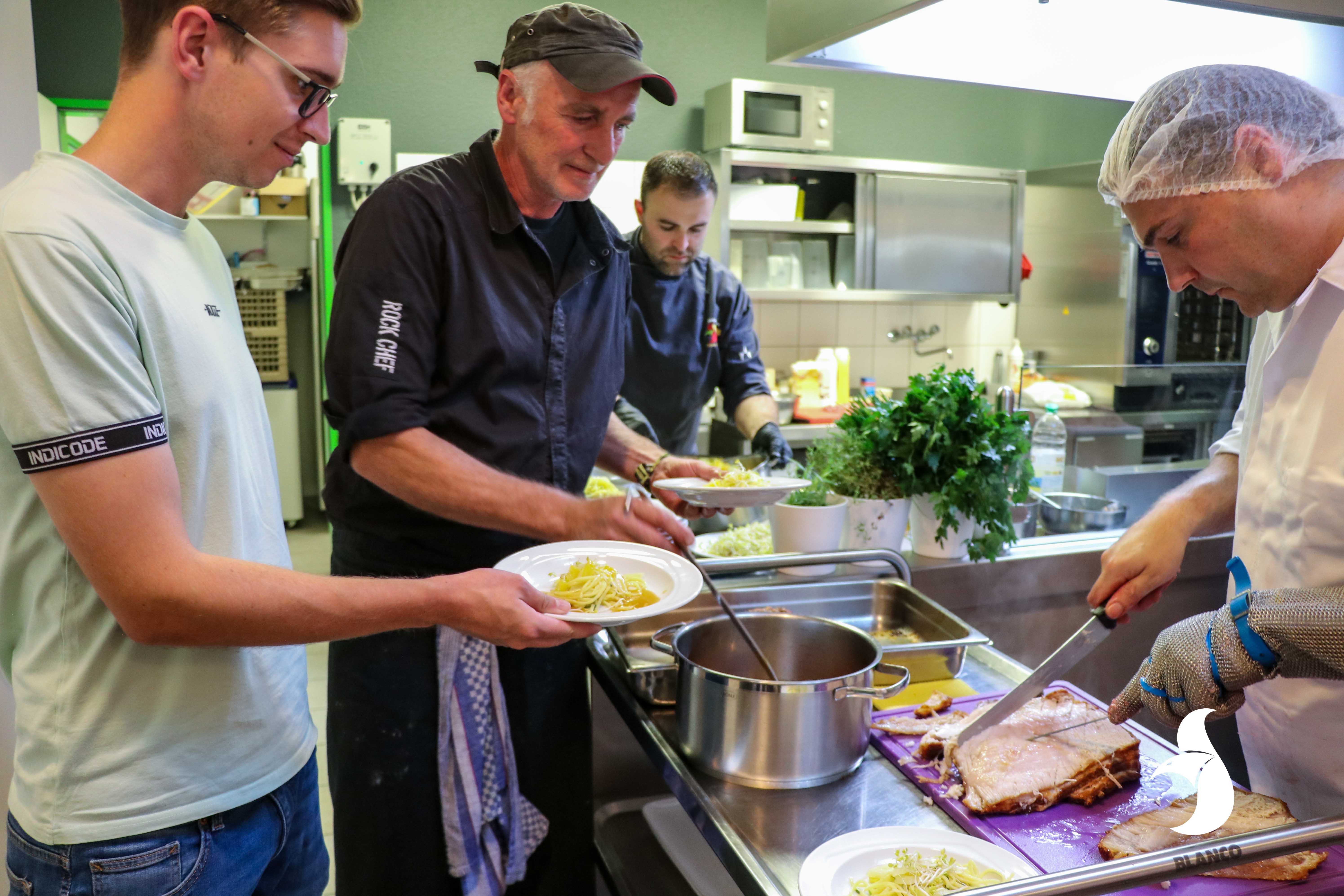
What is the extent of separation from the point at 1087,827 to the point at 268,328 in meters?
5.46

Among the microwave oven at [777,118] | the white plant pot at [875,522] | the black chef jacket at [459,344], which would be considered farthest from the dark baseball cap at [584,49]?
the microwave oven at [777,118]

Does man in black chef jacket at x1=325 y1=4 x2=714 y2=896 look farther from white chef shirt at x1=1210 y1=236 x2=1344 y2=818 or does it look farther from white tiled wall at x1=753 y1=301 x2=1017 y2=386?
white tiled wall at x1=753 y1=301 x2=1017 y2=386

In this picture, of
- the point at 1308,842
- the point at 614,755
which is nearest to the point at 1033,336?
the point at 614,755

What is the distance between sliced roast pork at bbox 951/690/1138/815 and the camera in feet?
4.13

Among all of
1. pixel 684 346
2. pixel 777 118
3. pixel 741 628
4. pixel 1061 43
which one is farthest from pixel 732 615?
pixel 777 118

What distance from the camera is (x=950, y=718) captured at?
1495 mm

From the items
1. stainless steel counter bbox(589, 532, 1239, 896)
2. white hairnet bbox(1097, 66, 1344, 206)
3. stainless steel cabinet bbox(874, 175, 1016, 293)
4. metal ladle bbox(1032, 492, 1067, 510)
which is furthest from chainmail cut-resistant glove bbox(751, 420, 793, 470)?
stainless steel cabinet bbox(874, 175, 1016, 293)

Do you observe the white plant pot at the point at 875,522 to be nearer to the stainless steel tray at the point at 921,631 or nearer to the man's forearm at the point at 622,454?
the stainless steel tray at the point at 921,631

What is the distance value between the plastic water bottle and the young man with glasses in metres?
1.95

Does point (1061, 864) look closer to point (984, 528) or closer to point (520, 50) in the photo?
point (984, 528)

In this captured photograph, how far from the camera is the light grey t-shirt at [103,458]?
3.09ft

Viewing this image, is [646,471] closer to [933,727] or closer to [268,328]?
[933,727]

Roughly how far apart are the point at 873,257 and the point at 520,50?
3.84 m

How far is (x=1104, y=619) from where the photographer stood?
1395 mm
